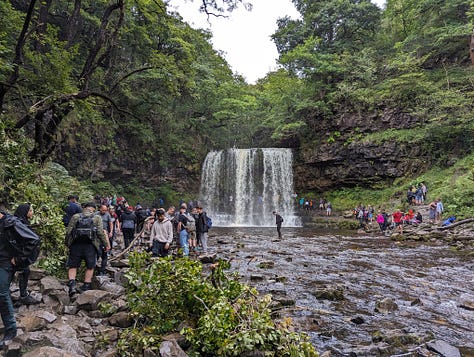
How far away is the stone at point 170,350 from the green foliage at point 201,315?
5.9 inches

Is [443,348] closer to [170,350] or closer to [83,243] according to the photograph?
[170,350]

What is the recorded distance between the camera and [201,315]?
12.8ft

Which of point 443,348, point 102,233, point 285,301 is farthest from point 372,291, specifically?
point 102,233

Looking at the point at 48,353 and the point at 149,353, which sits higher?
the point at 48,353

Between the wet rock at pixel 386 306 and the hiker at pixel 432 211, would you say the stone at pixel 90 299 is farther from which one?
the hiker at pixel 432 211

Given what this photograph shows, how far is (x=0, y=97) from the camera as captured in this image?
289 inches

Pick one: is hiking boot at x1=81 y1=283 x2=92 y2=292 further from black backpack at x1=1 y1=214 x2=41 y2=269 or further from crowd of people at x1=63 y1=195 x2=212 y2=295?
black backpack at x1=1 y1=214 x2=41 y2=269

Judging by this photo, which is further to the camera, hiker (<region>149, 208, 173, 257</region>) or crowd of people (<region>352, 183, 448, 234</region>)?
crowd of people (<region>352, 183, 448, 234</region>)

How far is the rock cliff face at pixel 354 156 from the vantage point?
969 inches

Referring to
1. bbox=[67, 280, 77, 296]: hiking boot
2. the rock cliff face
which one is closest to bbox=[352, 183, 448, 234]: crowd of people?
the rock cliff face

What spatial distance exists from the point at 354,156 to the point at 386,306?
22241 millimetres

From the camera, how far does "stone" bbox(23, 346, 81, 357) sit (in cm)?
305

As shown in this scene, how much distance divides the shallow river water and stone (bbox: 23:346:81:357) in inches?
106

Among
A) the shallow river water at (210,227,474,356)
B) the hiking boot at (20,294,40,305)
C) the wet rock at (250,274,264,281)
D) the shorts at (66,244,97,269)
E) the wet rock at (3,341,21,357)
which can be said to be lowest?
the shallow river water at (210,227,474,356)
